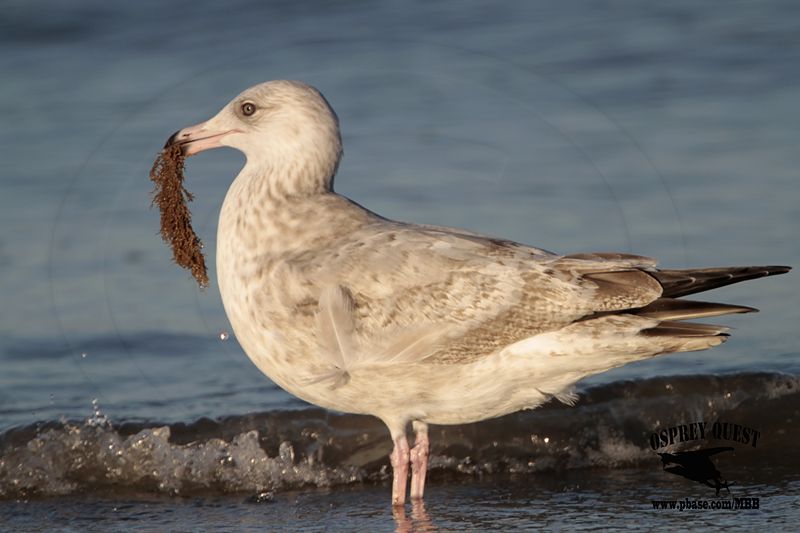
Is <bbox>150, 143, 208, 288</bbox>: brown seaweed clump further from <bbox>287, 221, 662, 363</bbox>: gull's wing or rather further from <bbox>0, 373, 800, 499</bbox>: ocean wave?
<bbox>0, 373, 800, 499</bbox>: ocean wave

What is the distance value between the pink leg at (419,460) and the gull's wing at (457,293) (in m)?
0.69

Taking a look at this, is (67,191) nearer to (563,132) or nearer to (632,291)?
(563,132)

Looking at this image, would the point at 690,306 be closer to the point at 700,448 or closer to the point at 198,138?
the point at 700,448

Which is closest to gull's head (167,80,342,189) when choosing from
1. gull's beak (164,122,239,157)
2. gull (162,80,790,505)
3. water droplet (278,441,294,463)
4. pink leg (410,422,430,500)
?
gull's beak (164,122,239,157)

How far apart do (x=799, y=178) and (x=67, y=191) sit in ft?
18.3

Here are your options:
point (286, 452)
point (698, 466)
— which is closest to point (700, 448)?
point (698, 466)

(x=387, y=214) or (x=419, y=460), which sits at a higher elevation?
(x=387, y=214)

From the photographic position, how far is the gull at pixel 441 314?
6.68 metres

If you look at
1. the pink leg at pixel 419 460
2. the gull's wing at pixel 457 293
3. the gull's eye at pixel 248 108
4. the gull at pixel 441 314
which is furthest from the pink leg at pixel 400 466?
the gull's eye at pixel 248 108

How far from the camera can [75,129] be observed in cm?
1345

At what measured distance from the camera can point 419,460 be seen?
730 cm

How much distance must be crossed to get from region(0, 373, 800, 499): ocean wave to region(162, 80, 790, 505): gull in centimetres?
130

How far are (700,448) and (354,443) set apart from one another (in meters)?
1.89

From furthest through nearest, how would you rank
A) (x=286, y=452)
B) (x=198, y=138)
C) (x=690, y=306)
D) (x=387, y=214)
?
(x=387, y=214) → (x=286, y=452) → (x=198, y=138) → (x=690, y=306)
